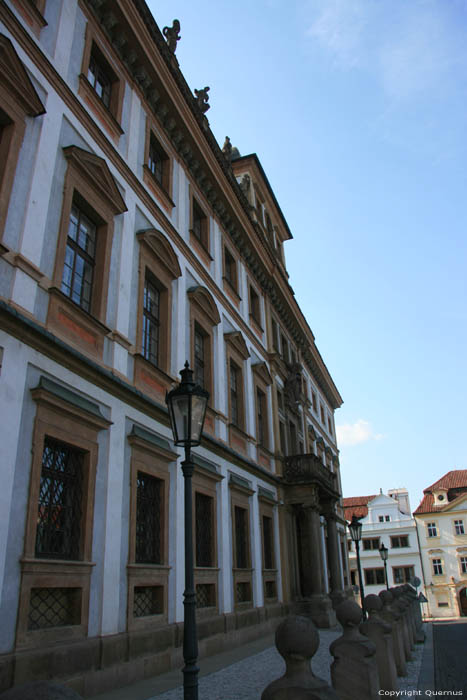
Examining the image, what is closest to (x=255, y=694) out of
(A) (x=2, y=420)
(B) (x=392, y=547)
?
(A) (x=2, y=420)

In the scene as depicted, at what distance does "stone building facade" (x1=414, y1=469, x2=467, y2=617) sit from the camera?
162 ft

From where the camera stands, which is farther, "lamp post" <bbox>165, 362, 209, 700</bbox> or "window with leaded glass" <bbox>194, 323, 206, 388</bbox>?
"window with leaded glass" <bbox>194, 323, 206, 388</bbox>

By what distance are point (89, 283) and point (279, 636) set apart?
25.9ft

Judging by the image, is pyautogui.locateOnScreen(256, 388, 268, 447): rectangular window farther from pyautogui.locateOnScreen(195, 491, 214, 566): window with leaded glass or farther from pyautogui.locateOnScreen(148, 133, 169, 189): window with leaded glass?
pyautogui.locateOnScreen(148, 133, 169, 189): window with leaded glass

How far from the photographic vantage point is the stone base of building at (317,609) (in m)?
19.3

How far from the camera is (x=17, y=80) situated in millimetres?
8633

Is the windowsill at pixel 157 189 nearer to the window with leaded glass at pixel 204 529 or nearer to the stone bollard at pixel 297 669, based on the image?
the window with leaded glass at pixel 204 529

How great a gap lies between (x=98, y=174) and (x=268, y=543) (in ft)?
43.9

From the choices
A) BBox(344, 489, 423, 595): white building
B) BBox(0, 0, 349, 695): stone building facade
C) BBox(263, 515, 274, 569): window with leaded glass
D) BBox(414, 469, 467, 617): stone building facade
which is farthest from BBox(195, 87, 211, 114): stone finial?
BBox(414, 469, 467, 617): stone building facade

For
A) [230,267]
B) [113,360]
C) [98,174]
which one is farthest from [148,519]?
[230,267]

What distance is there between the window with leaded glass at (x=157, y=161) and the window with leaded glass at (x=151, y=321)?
303 cm

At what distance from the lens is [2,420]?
7.20 metres

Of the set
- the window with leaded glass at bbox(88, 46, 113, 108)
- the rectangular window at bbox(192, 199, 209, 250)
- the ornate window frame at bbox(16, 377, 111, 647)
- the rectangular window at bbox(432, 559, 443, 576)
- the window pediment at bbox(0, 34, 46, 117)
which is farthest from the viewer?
the rectangular window at bbox(432, 559, 443, 576)

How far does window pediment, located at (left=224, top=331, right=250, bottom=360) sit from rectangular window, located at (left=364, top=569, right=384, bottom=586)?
41.2 metres
